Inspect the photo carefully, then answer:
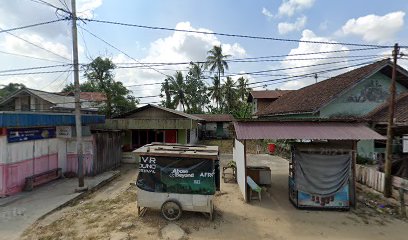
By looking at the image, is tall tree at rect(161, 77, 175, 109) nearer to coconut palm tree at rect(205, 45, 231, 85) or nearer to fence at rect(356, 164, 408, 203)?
coconut palm tree at rect(205, 45, 231, 85)

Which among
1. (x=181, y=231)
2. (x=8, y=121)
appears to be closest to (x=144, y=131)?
(x=8, y=121)

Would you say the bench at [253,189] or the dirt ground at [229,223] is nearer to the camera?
the dirt ground at [229,223]

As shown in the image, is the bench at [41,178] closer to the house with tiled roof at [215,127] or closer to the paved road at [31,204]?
the paved road at [31,204]

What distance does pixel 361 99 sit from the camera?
17781 millimetres

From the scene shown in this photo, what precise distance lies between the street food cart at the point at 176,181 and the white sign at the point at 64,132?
741 cm

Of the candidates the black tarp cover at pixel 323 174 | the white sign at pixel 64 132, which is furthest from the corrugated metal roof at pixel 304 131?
the white sign at pixel 64 132

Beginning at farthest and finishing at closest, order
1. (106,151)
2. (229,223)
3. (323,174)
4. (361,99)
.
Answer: (361,99), (106,151), (323,174), (229,223)

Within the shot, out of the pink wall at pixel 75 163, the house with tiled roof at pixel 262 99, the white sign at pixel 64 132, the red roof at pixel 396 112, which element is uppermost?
the house with tiled roof at pixel 262 99

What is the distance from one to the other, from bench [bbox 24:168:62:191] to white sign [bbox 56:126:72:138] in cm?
178

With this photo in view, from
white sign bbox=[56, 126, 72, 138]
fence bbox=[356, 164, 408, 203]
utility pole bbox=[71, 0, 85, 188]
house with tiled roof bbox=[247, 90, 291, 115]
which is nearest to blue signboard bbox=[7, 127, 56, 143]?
white sign bbox=[56, 126, 72, 138]

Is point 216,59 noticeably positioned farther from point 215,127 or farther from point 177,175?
point 177,175

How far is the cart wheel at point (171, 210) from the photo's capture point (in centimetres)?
878

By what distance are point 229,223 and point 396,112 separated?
40.1ft

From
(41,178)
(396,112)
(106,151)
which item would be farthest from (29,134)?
(396,112)
